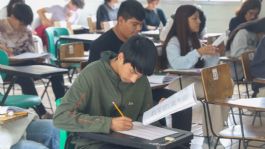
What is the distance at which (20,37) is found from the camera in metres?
4.82

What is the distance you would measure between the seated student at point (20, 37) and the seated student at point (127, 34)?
1380mm

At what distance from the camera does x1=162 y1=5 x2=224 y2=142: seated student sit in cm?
385

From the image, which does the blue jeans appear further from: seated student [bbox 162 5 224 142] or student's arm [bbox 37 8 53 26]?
student's arm [bbox 37 8 53 26]

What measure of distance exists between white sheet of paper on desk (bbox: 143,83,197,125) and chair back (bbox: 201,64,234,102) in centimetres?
98

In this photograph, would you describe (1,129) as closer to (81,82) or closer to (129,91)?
(81,82)

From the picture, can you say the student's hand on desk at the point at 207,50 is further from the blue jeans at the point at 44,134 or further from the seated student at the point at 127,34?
the blue jeans at the point at 44,134

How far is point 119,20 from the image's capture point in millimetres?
3410

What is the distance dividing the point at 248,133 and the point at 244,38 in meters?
2.17

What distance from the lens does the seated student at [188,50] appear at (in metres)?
3.85

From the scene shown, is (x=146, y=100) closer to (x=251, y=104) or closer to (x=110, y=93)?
(x=110, y=93)

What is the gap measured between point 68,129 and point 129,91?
0.38 metres

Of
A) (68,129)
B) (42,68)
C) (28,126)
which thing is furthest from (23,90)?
(68,129)

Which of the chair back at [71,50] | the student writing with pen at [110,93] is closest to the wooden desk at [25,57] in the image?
the chair back at [71,50]

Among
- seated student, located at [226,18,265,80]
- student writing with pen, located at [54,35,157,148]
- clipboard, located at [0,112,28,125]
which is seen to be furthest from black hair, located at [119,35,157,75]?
seated student, located at [226,18,265,80]
